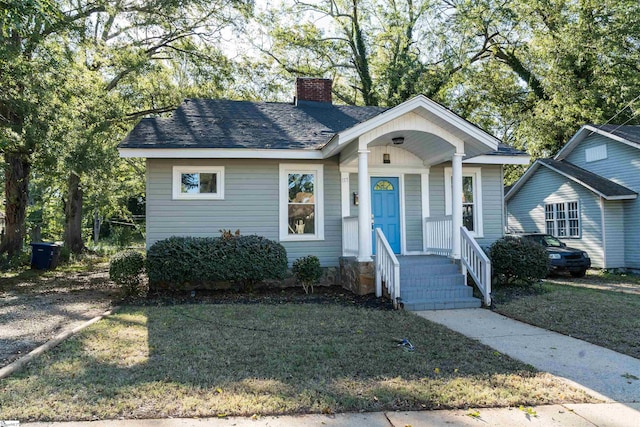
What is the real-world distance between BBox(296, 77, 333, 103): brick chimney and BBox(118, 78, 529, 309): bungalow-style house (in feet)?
7.22

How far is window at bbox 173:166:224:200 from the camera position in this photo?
965 centimetres

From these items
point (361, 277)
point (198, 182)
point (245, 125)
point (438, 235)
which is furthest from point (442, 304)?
point (245, 125)

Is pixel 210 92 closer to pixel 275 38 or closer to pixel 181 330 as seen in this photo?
pixel 275 38

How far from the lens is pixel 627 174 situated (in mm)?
15203

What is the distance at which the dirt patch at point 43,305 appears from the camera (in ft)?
18.8

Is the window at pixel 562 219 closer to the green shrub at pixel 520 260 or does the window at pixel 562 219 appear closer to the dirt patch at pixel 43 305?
the green shrub at pixel 520 260

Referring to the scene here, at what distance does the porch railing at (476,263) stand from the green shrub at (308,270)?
3048 mm

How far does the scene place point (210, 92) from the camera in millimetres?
17938

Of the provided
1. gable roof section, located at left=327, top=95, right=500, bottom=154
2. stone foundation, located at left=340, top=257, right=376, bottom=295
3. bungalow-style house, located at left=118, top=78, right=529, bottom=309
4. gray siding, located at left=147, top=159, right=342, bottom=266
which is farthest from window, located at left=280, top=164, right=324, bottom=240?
gable roof section, located at left=327, top=95, right=500, bottom=154

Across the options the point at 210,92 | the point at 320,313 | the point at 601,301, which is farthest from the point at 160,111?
the point at 601,301

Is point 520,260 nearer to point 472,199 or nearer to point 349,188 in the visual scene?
point 472,199

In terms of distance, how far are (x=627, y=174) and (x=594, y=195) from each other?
4.57ft

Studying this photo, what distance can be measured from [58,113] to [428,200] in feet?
30.4

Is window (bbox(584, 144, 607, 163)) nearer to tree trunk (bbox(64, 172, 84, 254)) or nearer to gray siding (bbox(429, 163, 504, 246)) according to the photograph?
gray siding (bbox(429, 163, 504, 246))
